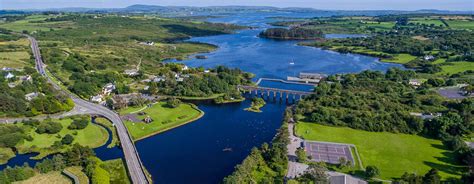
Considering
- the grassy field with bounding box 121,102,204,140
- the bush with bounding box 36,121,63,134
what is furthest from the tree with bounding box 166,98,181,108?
the bush with bounding box 36,121,63,134

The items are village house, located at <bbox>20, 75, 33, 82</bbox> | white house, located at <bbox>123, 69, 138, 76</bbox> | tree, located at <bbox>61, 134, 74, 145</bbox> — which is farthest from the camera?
white house, located at <bbox>123, 69, 138, 76</bbox>

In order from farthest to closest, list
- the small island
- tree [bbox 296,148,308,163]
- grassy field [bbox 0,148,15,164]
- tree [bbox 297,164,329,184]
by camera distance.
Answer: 1. the small island
2. grassy field [bbox 0,148,15,164]
3. tree [bbox 296,148,308,163]
4. tree [bbox 297,164,329,184]

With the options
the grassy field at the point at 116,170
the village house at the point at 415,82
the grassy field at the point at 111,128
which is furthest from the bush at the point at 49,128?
the village house at the point at 415,82

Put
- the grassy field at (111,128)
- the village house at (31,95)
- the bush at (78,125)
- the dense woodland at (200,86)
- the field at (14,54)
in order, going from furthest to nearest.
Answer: the field at (14,54), the dense woodland at (200,86), the village house at (31,95), the bush at (78,125), the grassy field at (111,128)

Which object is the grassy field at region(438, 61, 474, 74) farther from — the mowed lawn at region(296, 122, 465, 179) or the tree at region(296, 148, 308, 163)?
the tree at region(296, 148, 308, 163)

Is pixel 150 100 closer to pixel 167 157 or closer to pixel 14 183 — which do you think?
pixel 167 157

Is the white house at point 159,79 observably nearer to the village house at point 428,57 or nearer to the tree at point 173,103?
the tree at point 173,103
